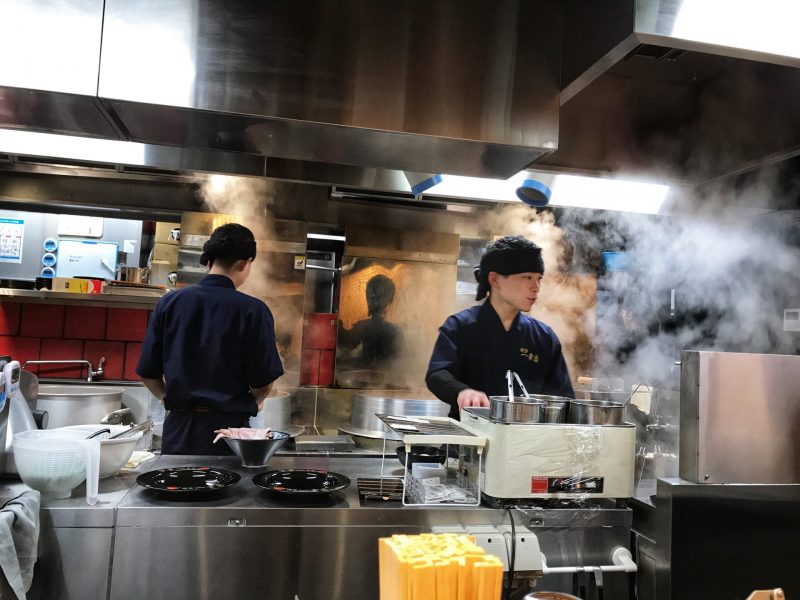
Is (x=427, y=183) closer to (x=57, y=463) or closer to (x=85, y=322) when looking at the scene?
(x=57, y=463)

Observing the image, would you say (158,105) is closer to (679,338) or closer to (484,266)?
(484,266)

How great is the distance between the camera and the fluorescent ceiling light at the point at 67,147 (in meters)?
2.27

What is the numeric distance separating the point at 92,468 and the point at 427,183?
1573mm

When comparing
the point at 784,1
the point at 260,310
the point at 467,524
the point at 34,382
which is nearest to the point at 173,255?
the point at 260,310

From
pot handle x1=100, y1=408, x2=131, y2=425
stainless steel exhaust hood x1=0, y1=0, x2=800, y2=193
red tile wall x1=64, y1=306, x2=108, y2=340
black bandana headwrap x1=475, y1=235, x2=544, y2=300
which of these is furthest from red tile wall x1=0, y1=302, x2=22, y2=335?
black bandana headwrap x1=475, y1=235, x2=544, y2=300

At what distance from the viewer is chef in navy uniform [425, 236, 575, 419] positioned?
255 cm

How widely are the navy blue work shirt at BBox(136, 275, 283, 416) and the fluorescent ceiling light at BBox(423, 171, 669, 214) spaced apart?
3.20ft

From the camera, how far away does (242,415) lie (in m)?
2.27

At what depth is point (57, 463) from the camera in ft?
4.67

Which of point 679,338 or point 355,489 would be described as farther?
point 679,338

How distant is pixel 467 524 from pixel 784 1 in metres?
1.66

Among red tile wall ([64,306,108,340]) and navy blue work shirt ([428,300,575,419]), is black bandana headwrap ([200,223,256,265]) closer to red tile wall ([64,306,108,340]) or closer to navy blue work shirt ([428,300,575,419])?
navy blue work shirt ([428,300,575,419])

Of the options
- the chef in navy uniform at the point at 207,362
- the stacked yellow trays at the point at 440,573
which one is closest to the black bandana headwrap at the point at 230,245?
the chef in navy uniform at the point at 207,362

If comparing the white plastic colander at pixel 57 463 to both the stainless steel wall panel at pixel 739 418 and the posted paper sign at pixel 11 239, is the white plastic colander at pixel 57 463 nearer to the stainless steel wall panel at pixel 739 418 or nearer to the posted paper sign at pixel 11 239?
the stainless steel wall panel at pixel 739 418
